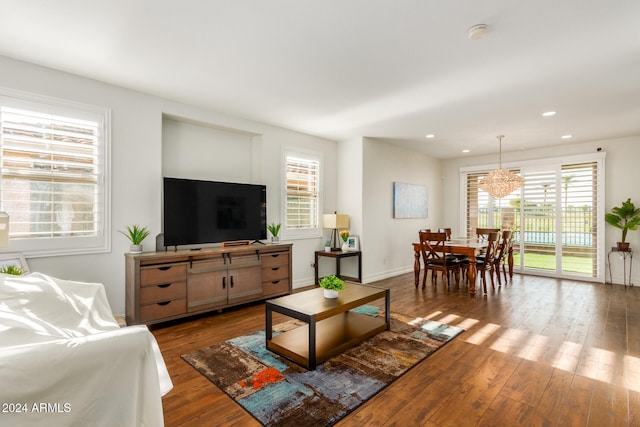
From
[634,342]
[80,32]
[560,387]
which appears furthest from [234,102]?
[634,342]

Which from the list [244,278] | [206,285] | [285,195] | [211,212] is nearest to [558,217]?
[285,195]

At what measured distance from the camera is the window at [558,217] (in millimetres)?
5883

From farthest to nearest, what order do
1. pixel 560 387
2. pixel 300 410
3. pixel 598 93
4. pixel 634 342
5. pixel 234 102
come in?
pixel 234 102, pixel 598 93, pixel 634 342, pixel 560 387, pixel 300 410

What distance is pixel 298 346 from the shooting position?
2730 mm

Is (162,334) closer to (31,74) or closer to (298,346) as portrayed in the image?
(298,346)

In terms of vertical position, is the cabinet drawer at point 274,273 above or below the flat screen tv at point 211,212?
below

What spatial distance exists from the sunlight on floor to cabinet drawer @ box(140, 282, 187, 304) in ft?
10.0

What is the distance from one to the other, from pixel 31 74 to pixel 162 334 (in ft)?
9.22

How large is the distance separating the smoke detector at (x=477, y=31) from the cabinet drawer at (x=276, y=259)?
11.0 ft

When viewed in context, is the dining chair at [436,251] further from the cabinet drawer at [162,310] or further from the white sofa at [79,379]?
the white sofa at [79,379]

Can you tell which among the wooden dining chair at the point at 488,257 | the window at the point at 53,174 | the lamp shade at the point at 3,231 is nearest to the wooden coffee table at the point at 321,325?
the lamp shade at the point at 3,231

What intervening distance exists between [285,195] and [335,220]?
94cm

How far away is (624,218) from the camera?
5.39m

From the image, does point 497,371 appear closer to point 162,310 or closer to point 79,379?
point 79,379
